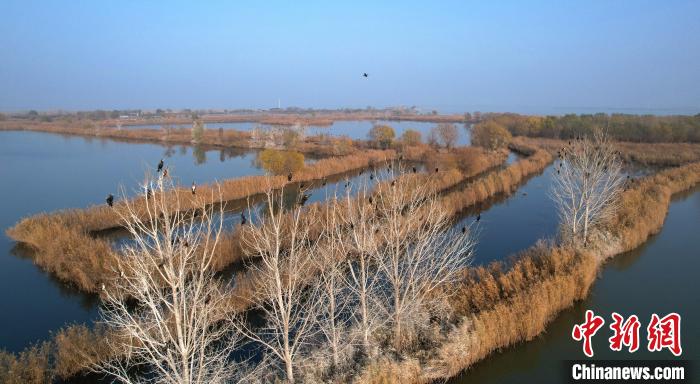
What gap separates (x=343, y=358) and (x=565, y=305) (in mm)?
7522

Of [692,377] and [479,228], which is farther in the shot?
[479,228]

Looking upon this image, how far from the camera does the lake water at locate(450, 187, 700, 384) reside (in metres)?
10.5

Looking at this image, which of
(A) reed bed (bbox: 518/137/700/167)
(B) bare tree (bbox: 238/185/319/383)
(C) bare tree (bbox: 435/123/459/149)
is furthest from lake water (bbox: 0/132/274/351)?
(A) reed bed (bbox: 518/137/700/167)

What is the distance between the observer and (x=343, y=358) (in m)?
9.42

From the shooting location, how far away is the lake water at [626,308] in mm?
10523

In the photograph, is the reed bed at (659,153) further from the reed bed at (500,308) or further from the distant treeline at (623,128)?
the reed bed at (500,308)

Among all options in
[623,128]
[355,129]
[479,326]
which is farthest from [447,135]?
[355,129]

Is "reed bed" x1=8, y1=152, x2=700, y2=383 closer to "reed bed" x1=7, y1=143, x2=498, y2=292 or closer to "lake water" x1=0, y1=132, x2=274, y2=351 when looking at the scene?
"lake water" x1=0, y1=132, x2=274, y2=351

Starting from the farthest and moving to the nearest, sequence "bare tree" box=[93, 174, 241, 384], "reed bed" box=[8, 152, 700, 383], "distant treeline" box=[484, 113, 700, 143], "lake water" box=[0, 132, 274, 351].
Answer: "distant treeline" box=[484, 113, 700, 143]
"lake water" box=[0, 132, 274, 351]
"reed bed" box=[8, 152, 700, 383]
"bare tree" box=[93, 174, 241, 384]

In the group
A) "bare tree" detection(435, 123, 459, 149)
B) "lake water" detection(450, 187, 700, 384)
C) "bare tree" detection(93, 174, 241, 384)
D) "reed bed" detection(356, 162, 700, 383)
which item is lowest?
"lake water" detection(450, 187, 700, 384)

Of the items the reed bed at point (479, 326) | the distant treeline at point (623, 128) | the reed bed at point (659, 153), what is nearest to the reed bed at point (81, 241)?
the reed bed at point (479, 326)

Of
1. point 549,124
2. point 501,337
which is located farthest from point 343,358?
point 549,124

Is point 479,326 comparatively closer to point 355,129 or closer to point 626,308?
point 626,308

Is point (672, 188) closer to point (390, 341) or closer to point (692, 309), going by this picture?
point (692, 309)
